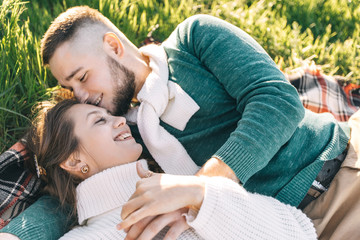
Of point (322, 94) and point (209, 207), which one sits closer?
point (209, 207)

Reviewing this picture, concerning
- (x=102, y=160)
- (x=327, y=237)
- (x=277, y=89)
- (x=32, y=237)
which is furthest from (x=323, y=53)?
(x=32, y=237)

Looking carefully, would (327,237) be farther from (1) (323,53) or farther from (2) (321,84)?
(1) (323,53)

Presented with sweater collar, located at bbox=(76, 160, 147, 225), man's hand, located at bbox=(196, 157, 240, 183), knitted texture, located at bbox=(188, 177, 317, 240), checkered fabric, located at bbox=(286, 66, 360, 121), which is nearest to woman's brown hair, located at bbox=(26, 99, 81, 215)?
sweater collar, located at bbox=(76, 160, 147, 225)

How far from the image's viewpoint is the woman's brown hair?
1.90 meters

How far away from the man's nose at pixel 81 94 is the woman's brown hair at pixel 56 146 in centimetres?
8

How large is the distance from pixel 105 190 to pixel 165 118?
21.0 inches

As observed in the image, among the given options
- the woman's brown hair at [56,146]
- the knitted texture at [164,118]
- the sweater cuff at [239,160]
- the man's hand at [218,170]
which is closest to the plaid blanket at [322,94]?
the woman's brown hair at [56,146]

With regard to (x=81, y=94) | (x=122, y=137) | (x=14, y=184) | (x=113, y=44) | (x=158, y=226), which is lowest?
(x=14, y=184)

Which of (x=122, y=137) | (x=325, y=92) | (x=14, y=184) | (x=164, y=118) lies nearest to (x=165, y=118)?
(x=164, y=118)

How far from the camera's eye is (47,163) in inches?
76.5

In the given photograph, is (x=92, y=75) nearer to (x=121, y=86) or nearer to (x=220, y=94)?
(x=121, y=86)

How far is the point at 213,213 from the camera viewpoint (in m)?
1.48

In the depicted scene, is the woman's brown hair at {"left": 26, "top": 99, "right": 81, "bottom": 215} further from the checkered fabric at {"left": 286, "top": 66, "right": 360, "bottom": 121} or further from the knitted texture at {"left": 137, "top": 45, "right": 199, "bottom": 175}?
the checkered fabric at {"left": 286, "top": 66, "right": 360, "bottom": 121}

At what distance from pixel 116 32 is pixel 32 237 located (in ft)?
4.21
